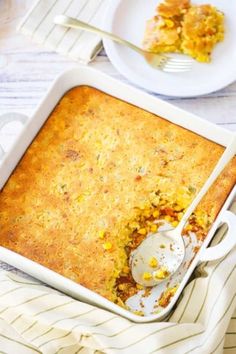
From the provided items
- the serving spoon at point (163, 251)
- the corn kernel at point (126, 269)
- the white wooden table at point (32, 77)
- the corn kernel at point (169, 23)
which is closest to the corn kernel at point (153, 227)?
the serving spoon at point (163, 251)

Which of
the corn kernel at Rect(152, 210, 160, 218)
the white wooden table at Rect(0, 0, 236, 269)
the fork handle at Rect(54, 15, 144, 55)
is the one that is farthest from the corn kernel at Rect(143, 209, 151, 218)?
the fork handle at Rect(54, 15, 144, 55)

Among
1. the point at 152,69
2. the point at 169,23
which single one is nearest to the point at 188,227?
the point at 152,69

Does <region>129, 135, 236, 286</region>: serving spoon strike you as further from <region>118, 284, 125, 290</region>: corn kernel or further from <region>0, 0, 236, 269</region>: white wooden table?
<region>0, 0, 236, 269</region>: white wooden table

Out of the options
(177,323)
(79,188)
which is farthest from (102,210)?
(177,323)

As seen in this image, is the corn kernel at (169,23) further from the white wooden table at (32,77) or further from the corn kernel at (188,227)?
the corn kernel at (188,227)

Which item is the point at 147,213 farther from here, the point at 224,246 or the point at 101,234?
the point at 224,246

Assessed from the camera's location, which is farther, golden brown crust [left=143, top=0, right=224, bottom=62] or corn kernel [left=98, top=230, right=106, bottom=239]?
golden brown crust [left=143, top=0, right=224, bottom=62]

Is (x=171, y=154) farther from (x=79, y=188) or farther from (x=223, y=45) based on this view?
(x=223, y=45)

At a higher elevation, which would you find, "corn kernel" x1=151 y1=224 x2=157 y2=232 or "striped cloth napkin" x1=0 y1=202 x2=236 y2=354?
"corn kernel" x1=151 y1=224 x2=157 y2=232
